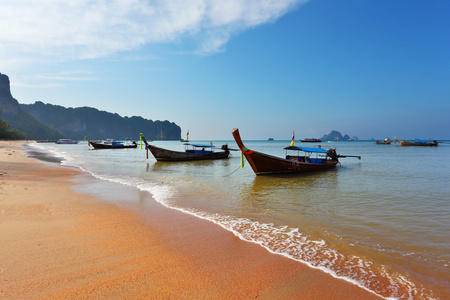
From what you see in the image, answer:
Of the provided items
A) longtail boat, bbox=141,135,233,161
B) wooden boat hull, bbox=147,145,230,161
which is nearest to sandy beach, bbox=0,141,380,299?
longtail boat, bbox=141,135,233,161

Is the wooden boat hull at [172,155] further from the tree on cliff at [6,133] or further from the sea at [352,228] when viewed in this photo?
the tree on cliff at [6,133]

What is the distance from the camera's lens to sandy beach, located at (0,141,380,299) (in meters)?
2.96

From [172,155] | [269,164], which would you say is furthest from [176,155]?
[269,164]

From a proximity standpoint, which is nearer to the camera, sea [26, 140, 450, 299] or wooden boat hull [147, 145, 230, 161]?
sea [26, 140, 450, 299]

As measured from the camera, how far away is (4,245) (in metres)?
4.00

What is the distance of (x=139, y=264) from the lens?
3.62 meters

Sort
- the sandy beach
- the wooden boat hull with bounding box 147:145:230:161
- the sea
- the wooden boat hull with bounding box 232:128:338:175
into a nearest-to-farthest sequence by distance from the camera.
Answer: the sandy beach → the sea → the wooden boat hull with bounding box 232:128:338:175 → the wooden boat hull with bounding box 147:145:230:161

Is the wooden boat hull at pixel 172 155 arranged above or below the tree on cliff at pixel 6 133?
below

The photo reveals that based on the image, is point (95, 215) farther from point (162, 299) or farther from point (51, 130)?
point (51, 130)

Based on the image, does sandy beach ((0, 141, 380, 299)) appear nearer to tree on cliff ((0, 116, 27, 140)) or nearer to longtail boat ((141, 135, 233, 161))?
longtail boat ((141, 135, 233, 161))

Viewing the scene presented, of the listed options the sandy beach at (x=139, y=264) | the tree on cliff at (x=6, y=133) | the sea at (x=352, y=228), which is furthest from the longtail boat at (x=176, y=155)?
the tree on cliff at (x=6, y=133)

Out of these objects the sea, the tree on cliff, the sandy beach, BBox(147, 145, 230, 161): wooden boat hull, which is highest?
the tree on cliff

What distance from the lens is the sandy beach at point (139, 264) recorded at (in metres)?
2.96

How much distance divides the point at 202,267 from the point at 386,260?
348 cm
